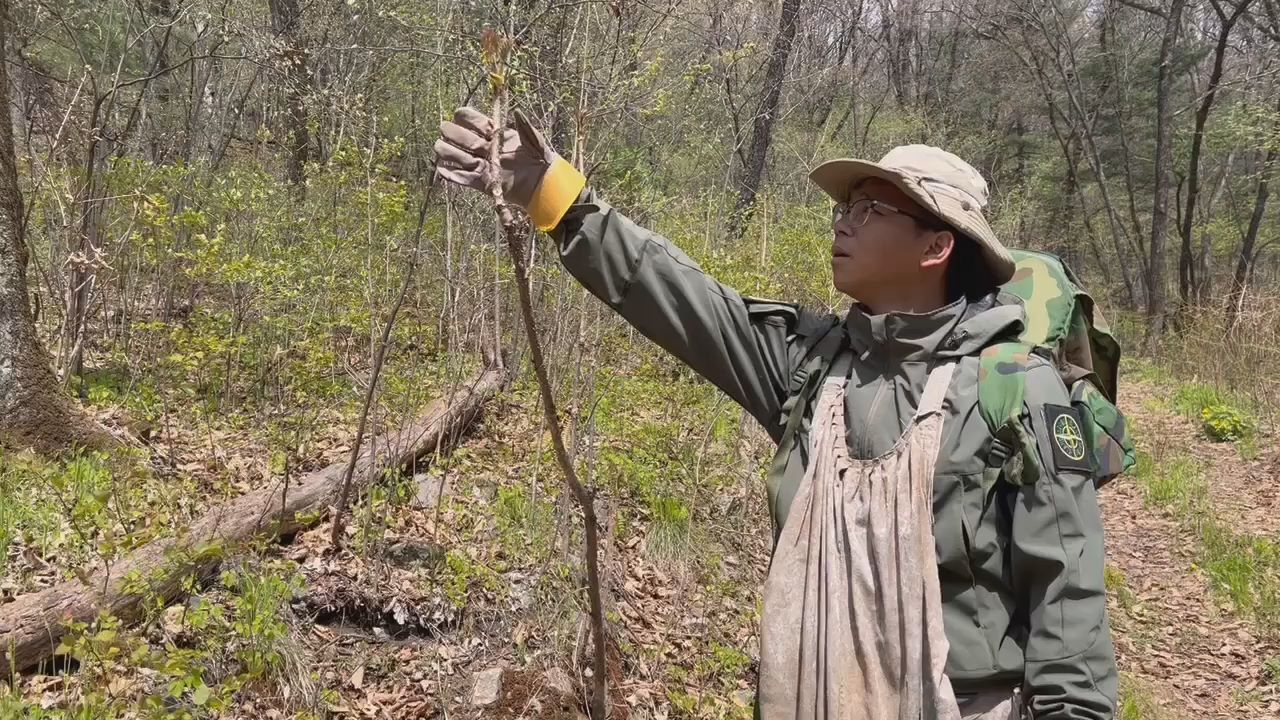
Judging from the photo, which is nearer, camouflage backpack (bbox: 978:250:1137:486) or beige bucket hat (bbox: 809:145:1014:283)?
camouflage backpack (bbox: 978:250:1137:486)

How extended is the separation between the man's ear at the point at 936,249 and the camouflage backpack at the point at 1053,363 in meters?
0.19

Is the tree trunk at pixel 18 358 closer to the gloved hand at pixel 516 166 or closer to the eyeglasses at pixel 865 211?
the gloved hand at pixel 516 166

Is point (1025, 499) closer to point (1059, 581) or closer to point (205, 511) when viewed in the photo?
point (1059, 581)

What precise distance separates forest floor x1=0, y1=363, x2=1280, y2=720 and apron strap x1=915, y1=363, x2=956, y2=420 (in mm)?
1946

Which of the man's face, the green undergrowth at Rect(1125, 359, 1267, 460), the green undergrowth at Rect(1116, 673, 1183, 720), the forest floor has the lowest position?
the green undergrowth at Rect(1116, 673, 1183, 720)

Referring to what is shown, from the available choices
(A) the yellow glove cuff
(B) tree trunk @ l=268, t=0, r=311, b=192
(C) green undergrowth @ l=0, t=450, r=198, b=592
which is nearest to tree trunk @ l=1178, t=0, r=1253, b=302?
(B) tree trunk @ l=268, t=0, r=311, b=192

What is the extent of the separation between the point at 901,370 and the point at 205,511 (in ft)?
12.5

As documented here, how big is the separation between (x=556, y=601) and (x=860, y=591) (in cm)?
252

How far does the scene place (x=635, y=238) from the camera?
1623 mm

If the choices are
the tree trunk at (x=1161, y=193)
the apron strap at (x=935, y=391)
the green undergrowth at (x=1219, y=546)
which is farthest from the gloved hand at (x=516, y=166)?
the tree trunk at (x=1161, y=193)

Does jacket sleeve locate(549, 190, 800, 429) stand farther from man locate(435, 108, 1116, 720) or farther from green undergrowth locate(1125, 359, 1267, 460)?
green undergrowth locate(1125, 359, 1267, 460)

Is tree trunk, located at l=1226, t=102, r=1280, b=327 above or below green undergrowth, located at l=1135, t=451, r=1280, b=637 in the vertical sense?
above

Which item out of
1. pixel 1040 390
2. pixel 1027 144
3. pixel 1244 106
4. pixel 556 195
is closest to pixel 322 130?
pixel 556 195

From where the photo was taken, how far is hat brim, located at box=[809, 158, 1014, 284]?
1.63 m
